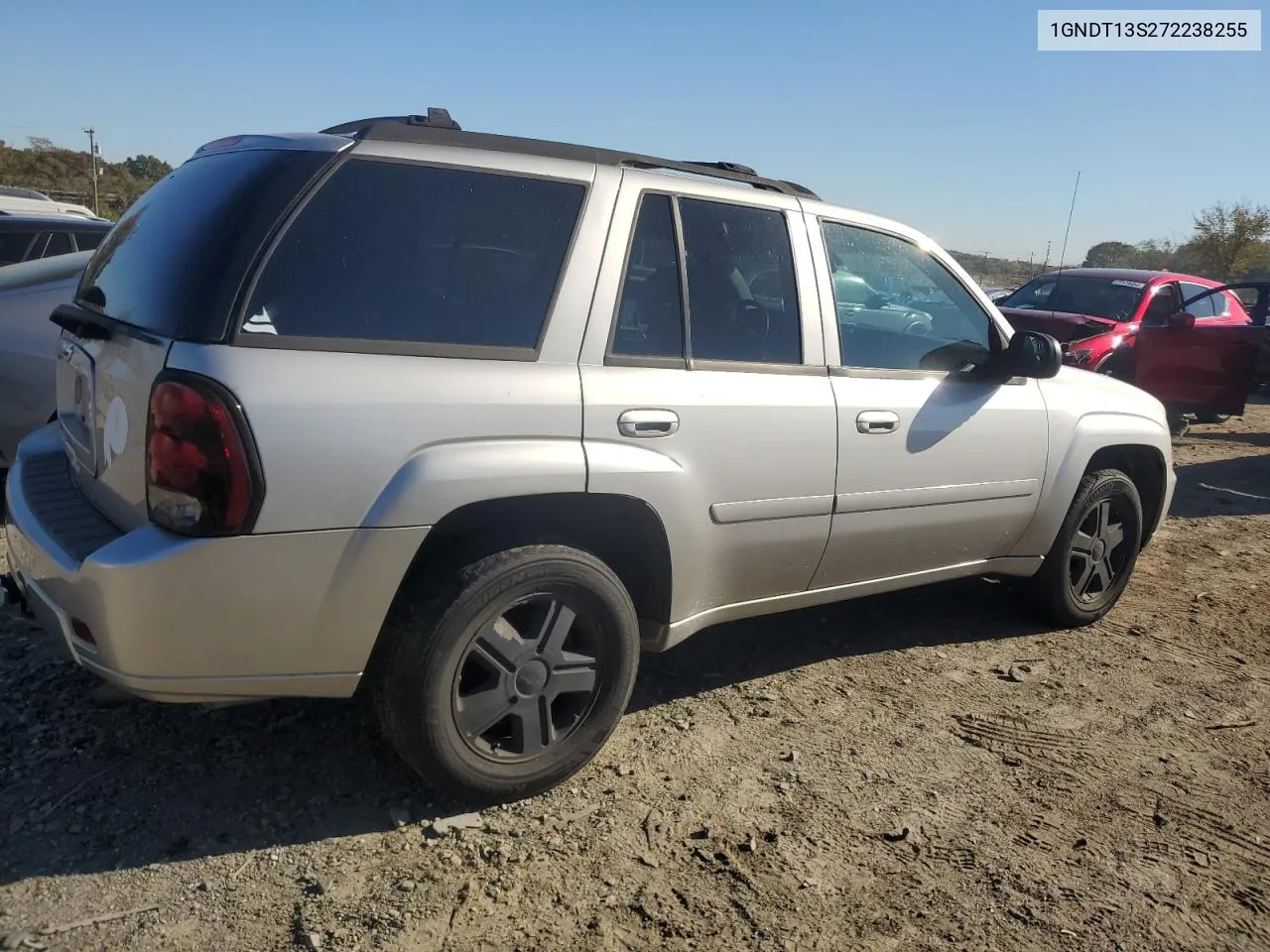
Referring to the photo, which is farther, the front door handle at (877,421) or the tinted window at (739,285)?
the front door handle at (877,421)

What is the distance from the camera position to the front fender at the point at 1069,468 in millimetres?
4289

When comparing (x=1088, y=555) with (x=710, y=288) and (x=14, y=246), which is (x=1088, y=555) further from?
(x=14, y=246)

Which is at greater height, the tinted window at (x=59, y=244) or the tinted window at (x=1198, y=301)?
the tinted window at (x=1198, y=301)

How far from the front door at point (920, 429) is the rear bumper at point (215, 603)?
5.58 feet

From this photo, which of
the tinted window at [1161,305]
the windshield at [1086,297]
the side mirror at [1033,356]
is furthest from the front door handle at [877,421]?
the tinted window at [1161,305]

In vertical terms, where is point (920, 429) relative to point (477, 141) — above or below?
below

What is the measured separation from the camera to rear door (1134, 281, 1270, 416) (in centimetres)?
938

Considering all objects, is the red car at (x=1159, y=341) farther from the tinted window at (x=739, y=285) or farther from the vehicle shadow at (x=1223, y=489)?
the tinted window at (x=739, y=285)

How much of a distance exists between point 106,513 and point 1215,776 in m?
3.54

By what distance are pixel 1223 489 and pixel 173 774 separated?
7958mm

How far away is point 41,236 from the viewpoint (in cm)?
644

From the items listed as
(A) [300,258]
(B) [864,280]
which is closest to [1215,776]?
(B) [864,280]

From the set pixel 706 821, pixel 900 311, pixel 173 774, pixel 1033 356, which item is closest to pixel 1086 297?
pixel 1033 356

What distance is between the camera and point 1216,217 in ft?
128
